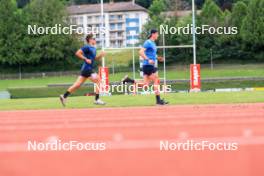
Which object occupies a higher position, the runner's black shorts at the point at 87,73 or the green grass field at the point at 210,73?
the runner's black shorts at the point at 87,73

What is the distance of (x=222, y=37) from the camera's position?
181ft

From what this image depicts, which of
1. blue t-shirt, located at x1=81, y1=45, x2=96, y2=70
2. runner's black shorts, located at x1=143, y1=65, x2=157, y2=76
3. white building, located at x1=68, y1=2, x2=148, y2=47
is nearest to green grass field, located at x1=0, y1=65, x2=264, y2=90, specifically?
white building, located at x1=68, y1=2, x2=148, y2=47

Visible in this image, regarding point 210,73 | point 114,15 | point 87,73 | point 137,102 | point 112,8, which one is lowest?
point 210,73

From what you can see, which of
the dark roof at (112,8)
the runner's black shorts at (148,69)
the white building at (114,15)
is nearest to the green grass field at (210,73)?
the white building at (114,15)

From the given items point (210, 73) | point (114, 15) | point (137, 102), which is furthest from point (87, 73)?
point (114, 15)

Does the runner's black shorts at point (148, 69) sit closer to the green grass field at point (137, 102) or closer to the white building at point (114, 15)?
the green grass field at point (137, 102)

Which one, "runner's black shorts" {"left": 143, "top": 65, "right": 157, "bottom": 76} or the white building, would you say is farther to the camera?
the white building

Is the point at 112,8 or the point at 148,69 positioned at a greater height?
the point at 112,8

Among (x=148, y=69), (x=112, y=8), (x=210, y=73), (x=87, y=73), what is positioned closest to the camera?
(x=87, y=73)

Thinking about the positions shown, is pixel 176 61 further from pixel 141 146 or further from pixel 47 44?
pixel 141 146

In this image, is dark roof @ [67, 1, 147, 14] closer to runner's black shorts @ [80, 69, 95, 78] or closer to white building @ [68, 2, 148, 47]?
white building @ [68, 2, 148, 47]

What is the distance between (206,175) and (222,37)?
171 ft

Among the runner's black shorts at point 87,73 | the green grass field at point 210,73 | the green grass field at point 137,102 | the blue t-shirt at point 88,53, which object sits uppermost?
the blue t-shirt at point 88,53

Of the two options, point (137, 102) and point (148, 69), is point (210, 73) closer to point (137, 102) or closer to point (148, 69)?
point (148, 69)
